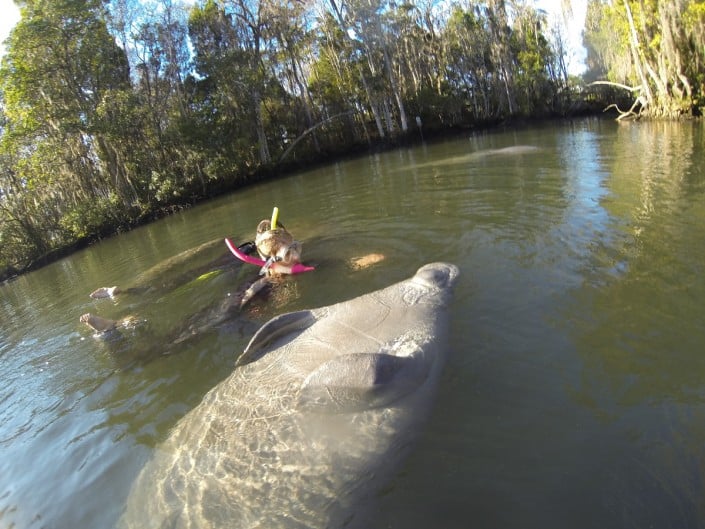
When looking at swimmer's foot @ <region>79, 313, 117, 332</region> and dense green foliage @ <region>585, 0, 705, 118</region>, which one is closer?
swimmer's foot @ <region>79, 313, 117, 332</region>

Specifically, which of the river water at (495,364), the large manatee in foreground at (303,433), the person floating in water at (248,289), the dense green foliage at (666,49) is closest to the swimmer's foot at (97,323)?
the person floating in water at (248,289)

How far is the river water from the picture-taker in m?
2.80

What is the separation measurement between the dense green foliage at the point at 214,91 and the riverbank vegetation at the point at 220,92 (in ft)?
0.30

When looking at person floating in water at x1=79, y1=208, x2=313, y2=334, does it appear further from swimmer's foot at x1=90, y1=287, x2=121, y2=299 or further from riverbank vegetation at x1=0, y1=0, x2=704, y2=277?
riverbank vegetation at x1=0, y1=0, x2=704, y2=277

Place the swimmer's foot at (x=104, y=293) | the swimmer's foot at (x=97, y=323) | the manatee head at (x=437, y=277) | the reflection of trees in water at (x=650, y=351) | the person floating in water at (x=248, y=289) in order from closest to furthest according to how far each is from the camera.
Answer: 1. the reflection of trees in water at (x=650, y=351)
2. the manatee head at (x=437, y=277)
3. the person floating in water at (x=248, y=289)
4. the swimmer's foot at (x=97, y=323)
5. the swimmer's foot at (x=104, y=293)

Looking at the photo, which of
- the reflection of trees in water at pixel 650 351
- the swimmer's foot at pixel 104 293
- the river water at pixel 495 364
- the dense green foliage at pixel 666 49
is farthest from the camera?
the dense green foliage at pixel 666 49

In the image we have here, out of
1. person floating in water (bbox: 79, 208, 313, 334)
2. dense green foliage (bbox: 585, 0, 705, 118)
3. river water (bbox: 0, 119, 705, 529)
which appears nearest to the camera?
river water (bbox: 0, 119, 705, 529)

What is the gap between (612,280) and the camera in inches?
198

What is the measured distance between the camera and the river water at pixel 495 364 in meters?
2.80

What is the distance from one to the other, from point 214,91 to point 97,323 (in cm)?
2571

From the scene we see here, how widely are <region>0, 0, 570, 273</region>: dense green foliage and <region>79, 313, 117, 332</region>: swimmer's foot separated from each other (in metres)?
17.2

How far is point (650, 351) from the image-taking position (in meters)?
3.77

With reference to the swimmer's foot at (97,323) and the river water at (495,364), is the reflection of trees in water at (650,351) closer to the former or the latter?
the river water at (495,364)

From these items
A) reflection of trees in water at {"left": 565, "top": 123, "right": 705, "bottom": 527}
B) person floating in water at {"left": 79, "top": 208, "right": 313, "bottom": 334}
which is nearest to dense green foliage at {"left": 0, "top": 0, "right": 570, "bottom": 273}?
person floating in water at {"left": 79, "top": 208, "right": 313, "bottom": 334}
